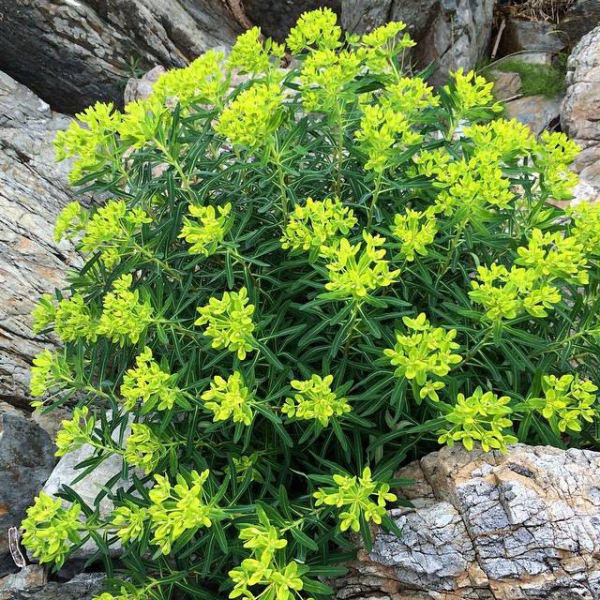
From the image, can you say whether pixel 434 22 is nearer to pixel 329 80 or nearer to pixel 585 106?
pixel 585 106

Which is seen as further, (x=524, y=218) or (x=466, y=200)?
(x=524, y=218)

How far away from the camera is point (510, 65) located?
6.68 meters

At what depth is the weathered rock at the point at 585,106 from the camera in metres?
5.39

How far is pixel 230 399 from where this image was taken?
2055 millimetres

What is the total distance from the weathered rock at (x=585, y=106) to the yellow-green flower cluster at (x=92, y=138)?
13.6ft

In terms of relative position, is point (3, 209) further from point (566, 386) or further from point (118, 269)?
point (566, 386)

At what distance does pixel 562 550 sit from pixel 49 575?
2566mm

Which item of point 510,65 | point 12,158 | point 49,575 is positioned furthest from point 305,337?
point 510,65

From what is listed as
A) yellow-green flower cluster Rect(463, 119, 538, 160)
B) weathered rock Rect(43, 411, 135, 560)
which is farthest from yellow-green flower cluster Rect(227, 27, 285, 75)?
weathered rock Rect(43, 411, 135, 560)

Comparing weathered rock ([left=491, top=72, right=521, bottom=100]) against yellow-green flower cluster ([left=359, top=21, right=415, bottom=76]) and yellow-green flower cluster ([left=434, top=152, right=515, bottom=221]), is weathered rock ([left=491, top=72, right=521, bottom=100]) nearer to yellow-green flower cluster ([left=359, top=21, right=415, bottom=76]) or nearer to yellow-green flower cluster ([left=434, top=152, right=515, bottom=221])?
yellow-green flower cluster ([left=359, top=21, right=415, bottom=76])

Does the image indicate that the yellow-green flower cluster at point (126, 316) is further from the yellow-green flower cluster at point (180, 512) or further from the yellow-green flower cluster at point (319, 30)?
the yellow-green flower cluster at point (319, 30)

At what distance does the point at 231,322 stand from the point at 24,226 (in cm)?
314

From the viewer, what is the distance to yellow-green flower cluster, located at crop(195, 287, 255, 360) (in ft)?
6.81

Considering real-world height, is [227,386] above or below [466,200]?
below
